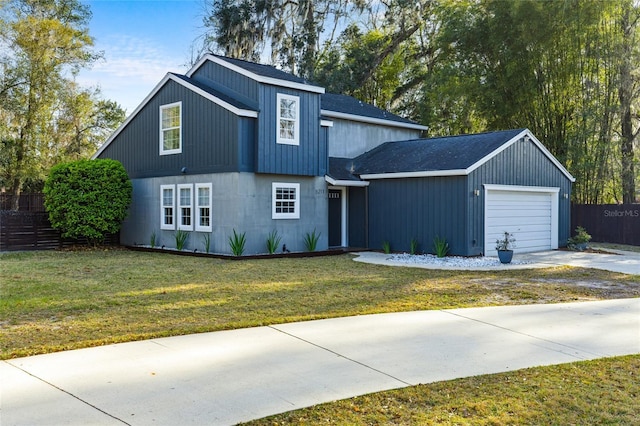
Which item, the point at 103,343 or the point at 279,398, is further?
the point at 103,343

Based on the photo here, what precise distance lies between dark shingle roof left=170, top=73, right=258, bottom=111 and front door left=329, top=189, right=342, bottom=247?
4.13m

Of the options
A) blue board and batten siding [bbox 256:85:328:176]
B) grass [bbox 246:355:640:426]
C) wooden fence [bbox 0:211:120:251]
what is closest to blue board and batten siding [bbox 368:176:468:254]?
blue board and batten siding [bbox 256:85:328:176]

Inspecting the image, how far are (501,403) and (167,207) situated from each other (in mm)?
14580

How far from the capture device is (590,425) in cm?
401

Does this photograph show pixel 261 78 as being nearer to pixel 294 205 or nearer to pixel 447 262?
pixel 294 205

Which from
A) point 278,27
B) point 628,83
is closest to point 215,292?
point 628,83

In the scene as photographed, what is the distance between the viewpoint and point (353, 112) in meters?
20.5

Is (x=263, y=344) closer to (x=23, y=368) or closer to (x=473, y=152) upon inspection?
(x=23, y=368)

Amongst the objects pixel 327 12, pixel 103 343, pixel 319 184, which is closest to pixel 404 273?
pixel 319 184

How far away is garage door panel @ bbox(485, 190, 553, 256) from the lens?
634 inches

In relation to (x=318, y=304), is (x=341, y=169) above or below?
above

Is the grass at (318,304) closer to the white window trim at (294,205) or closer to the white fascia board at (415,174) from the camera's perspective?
the white window trim at (294,205)

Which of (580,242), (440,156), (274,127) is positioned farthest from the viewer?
(580,242)

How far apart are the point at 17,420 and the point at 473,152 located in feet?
47.0
